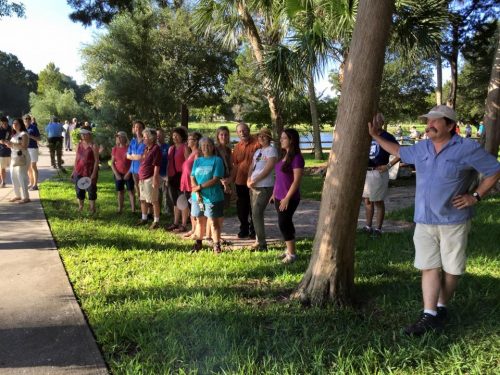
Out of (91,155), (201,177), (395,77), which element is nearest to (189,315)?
(201,177)

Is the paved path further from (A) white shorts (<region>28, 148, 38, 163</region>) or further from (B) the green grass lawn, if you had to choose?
(A) white shorts (<region>28, 148, 38, 163</region>)

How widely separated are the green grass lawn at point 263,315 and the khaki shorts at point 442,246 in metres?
0.53

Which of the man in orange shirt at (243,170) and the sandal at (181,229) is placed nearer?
the man in orange shirt at (243,170)

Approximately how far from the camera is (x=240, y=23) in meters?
11.6

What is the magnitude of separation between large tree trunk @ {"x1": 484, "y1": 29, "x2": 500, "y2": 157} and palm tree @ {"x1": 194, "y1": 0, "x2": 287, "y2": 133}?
4826 mm

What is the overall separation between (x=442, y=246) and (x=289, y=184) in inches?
95.3

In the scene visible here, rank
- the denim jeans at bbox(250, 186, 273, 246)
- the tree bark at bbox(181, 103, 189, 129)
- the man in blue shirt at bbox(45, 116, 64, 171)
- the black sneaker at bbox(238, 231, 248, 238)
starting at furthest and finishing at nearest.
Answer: the tree bark at bbox(181, 103, 189, 129) < the man in blue shirt at bbox(45, 116, 64, 171) < the black sneaker at bbox(238, 231, 248, 238) < the denim jeans at bbox(250, 186, 273, 246)

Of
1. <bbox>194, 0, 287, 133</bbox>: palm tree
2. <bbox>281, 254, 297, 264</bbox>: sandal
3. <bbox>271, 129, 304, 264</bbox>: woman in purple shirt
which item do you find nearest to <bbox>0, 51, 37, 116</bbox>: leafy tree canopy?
<bbox>194, 0, 287, 133</bbox>: palm tree

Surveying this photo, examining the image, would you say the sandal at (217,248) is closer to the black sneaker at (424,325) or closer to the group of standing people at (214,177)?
the group of standing people at (214,177)

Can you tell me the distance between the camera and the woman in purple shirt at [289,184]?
18.3 feet

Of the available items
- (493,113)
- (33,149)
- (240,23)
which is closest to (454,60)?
(493,113)

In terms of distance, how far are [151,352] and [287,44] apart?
798 cm

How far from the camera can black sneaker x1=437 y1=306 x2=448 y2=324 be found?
3.65 meters

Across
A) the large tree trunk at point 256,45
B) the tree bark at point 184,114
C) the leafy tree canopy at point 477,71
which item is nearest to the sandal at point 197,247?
the large tree trunk at point 256,45
